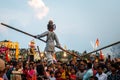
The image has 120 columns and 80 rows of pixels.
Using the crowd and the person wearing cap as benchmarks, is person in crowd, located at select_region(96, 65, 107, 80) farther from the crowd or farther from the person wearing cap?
the person wearing cap

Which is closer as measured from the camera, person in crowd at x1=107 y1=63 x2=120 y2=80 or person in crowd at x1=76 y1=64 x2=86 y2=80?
person in crowd at x1=107 y1=63 x2=120 y2=80

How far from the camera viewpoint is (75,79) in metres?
14.9

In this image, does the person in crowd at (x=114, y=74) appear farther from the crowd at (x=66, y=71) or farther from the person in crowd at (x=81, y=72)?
the person in crowd at (x=81, y=72)

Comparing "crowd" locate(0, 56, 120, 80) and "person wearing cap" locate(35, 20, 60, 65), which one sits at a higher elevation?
"person wearing cap" locate(35, 20, 60, 65)

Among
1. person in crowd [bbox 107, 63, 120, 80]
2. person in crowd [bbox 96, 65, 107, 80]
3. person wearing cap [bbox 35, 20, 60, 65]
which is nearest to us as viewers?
person in crowd [bbox 107, 63, 120, 80]

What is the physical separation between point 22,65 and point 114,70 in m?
6.93

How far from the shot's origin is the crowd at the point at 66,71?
538 inches

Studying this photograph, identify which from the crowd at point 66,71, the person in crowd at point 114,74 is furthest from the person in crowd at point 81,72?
the person in crowd at point 114,74

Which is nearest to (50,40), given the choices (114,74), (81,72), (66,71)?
(81,72)

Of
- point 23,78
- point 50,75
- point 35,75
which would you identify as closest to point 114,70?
point 50,75

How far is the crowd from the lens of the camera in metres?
13.7

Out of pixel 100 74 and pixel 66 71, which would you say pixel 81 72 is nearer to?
pixel 100 74

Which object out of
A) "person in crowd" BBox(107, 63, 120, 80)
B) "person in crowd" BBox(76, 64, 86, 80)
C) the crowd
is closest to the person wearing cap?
the crowd

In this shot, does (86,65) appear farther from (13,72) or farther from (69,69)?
(13,72)
